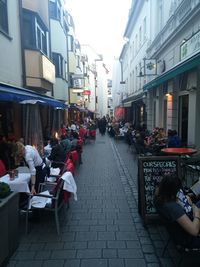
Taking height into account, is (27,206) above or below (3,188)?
below

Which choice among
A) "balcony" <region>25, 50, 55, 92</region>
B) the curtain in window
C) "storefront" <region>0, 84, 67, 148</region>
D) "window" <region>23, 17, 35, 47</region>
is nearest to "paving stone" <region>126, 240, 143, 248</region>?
"storefront" <region>0, 84, 67, 148</region>

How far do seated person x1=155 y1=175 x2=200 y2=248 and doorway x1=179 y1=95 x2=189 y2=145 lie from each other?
8408 mm

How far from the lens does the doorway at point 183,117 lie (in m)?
11.8

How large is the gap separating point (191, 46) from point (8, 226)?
798cm

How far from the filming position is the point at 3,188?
4211mm

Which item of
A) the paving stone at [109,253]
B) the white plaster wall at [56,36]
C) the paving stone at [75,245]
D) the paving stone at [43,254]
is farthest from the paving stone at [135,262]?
the white plaster wall at [56,36]

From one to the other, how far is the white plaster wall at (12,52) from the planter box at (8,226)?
19.8 feet

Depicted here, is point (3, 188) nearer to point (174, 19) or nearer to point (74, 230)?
point (74, 230)

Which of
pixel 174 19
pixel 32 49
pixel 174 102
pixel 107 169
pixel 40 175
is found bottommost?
pixel 107 169

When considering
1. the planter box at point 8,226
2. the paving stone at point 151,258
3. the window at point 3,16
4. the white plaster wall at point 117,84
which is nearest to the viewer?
the planter box at point 8,226

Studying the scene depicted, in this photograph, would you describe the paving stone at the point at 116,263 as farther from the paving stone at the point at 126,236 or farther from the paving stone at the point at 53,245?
the paving stone at the point at 53,245

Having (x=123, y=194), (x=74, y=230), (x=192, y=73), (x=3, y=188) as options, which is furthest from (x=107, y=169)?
(x=3, y=188)

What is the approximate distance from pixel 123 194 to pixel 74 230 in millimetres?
2414

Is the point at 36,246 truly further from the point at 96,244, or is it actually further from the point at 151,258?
the point at 151,258
